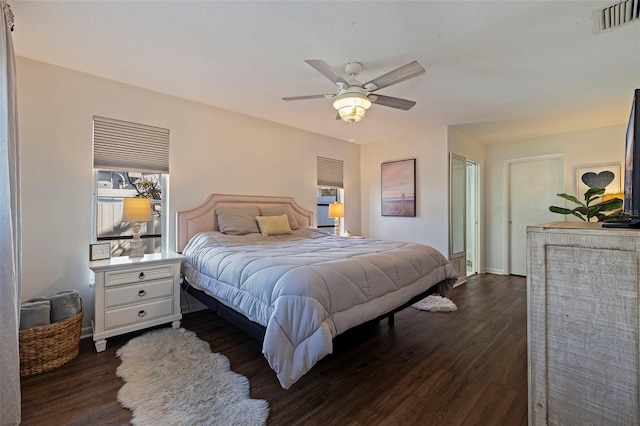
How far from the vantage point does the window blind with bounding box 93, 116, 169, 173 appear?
2.86 meters

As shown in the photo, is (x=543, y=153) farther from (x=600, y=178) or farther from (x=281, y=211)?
(x=281, y=211)

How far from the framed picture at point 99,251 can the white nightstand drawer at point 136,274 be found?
394 millimetres

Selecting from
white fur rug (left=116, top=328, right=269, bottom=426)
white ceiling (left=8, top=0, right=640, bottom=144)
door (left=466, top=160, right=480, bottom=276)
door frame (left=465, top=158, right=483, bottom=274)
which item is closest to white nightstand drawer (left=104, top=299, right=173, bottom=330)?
white fur rug (left=116, top=328, right=269, bottom=426)

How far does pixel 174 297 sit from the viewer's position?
2799 millimetres

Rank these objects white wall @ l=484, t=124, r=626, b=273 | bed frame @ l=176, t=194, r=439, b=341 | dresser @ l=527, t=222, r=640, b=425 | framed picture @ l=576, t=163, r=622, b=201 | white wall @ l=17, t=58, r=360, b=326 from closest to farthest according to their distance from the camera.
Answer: dresser @ l=527, t=222, r=640, b=425
bed frame @ l=176, t=194, r=439, b=341
white wall @ l=17, t=58, r=360, b=326
framed picture @ l=576, t=163, r=622, b=201
white wall @ l=484, t=124, r=626, b=273

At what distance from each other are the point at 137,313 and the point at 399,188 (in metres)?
4.13

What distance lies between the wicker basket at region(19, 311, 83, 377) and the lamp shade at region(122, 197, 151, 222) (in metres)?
0.93

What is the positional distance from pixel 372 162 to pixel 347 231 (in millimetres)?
1442

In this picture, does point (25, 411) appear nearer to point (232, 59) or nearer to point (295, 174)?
point (232, 59)

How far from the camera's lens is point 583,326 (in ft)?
3.43

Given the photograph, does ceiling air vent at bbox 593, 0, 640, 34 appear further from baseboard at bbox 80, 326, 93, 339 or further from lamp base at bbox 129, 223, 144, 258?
baseboard at bbox 80, 326, 93, 339

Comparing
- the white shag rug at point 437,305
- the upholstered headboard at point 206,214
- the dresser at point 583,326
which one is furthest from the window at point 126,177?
the dresser at point 583,326

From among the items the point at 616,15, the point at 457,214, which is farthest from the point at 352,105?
the point at 457,214

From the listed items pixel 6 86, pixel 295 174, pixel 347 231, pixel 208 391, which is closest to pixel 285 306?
pixel 208 391
